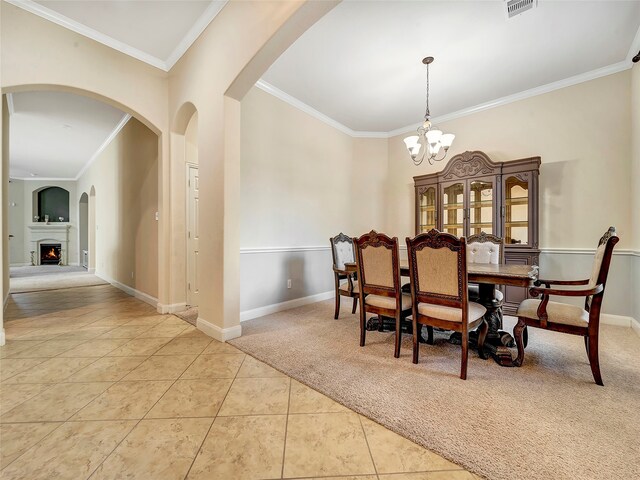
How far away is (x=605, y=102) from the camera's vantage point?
10.6 feet

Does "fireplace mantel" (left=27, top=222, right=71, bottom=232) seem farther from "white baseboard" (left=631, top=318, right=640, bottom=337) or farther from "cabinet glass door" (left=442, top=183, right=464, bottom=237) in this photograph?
"white baseboard" (left=631, top=318, right=640, bottom=337)

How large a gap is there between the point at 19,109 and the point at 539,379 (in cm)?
753

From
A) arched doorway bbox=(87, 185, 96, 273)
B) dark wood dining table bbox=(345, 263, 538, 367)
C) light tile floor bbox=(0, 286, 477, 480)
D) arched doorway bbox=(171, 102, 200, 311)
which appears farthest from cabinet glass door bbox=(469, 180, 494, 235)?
arched doorway bbox=(87, 185, 96, 273)

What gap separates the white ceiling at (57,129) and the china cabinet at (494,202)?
17.7 ft

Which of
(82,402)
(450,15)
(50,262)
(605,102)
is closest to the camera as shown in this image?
(82,402)

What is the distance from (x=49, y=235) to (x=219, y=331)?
10.6 meters

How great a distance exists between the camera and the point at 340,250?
12.1 feet

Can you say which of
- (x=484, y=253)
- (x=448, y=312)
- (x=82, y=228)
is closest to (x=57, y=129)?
(x=82, y=228)

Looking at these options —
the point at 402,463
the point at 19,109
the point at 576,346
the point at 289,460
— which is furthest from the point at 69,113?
the point at 576,346

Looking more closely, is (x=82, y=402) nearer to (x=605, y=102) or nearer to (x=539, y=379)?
(x=539, y=379)

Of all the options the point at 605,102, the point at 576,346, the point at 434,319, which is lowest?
the point at 576,346

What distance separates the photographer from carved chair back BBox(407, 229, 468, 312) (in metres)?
1.87

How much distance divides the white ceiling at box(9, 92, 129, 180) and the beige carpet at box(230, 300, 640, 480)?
461cm

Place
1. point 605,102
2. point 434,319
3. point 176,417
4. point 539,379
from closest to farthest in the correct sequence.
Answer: point 176,417, point 539,379, point 434,319, point 605,102
